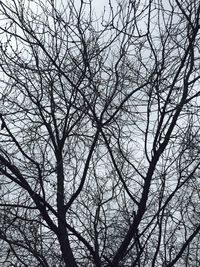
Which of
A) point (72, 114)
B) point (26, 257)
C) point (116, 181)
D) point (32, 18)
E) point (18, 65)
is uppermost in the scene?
point (32, 18)

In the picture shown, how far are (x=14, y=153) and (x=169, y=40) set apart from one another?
2.04 meters

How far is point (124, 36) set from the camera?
4480 millimetres

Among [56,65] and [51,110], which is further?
[51,110]

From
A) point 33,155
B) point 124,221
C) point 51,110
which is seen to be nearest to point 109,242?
point 124,221

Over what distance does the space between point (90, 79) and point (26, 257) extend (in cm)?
213

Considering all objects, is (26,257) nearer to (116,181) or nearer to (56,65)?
(116,181)

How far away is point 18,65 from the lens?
4555 millimetres

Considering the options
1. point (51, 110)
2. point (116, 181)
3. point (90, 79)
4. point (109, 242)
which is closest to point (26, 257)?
point (109, 242)

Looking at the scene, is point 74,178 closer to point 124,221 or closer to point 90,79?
point 124,221

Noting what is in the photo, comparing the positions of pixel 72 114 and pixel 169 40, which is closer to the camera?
pixel 169 40

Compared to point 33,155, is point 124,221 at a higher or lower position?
lower

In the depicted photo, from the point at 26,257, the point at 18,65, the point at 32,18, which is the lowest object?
the point at 26,257

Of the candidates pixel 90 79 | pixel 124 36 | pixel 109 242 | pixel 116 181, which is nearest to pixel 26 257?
pixel 109 242

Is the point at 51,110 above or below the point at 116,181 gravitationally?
above
